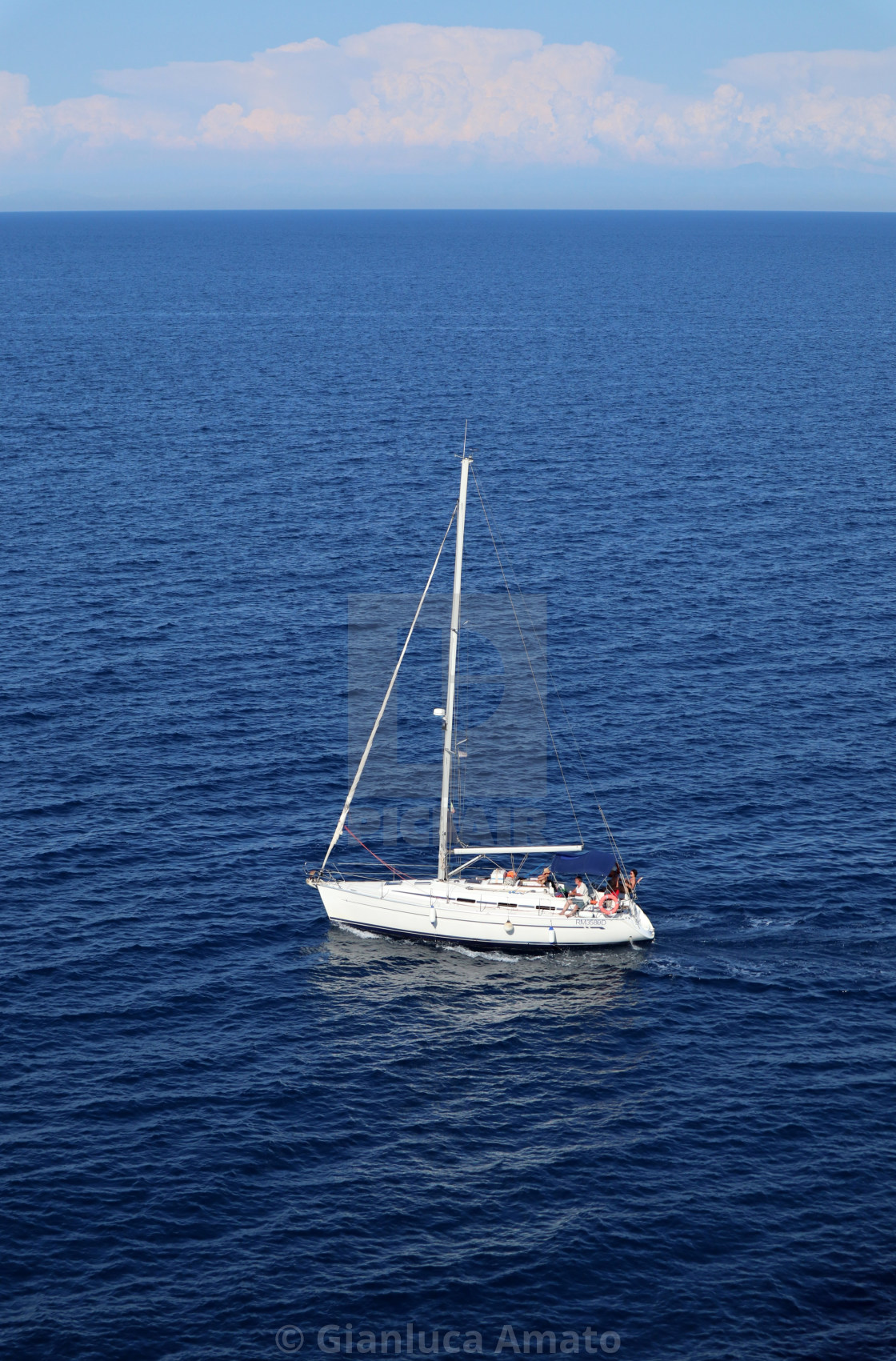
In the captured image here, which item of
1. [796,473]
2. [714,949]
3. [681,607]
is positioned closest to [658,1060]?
[714,949]

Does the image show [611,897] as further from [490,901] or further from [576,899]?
[490,901]

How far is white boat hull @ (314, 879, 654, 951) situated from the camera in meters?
78.8

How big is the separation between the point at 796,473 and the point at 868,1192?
126526 mm

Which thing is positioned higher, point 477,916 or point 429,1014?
point 477,916

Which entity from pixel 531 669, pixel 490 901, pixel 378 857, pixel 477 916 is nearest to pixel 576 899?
pixel 490 901

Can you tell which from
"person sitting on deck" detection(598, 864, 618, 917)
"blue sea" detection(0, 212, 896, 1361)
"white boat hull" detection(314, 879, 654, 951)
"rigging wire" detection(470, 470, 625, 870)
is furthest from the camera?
"rigging wire" detection(470, 470, 625, 870)

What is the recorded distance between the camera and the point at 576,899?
79812mm

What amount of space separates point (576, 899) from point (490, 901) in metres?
4.91

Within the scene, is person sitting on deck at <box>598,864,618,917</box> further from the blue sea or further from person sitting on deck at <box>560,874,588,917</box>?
the blue sea

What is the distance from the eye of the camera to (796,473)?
576ft

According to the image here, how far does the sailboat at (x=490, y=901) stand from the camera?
78.9 metres

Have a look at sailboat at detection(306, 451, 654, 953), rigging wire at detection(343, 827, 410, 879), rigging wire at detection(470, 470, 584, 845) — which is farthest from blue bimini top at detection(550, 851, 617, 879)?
rigging wire at detection(343, 827, 410, 879)

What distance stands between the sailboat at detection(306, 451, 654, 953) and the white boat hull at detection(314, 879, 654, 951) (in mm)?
46

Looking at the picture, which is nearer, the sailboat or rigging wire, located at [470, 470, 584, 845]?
the sailboat
